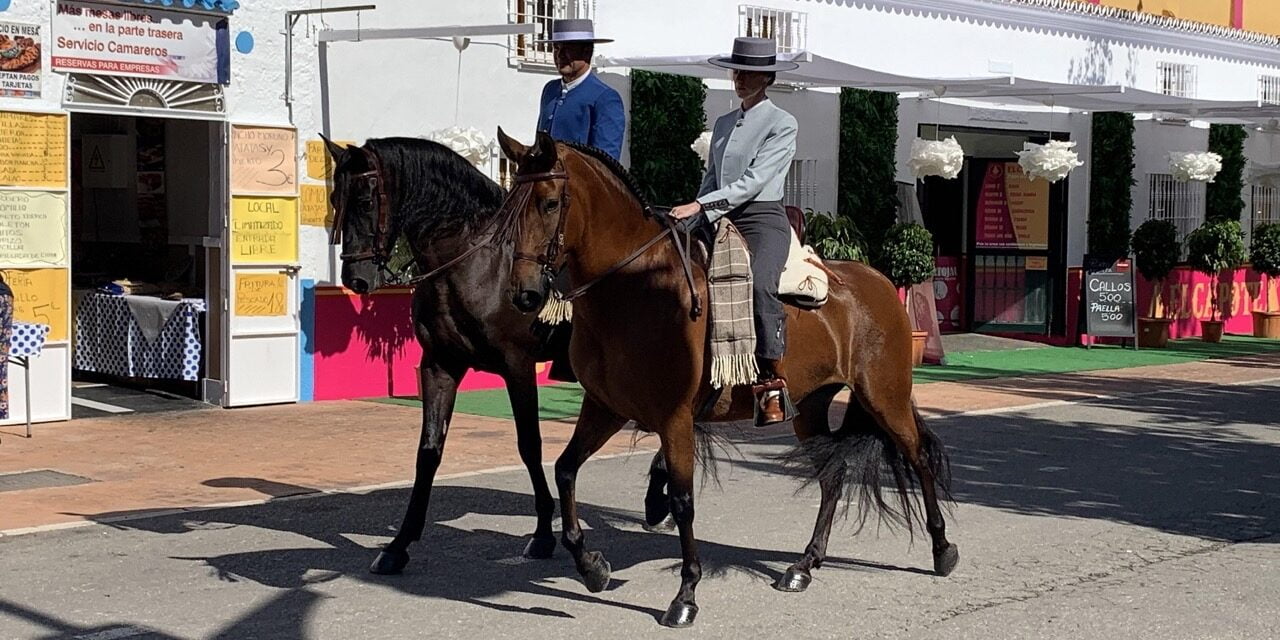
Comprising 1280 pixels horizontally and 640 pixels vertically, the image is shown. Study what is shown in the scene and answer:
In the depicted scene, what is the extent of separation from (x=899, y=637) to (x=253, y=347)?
29.5ft

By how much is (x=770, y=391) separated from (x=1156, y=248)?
55.8 ft

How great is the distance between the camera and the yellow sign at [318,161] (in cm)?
1478

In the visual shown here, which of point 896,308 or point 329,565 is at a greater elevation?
point 896,308

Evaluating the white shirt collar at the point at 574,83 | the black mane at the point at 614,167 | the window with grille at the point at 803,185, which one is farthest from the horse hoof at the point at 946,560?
the window with grille at the point at 803,185

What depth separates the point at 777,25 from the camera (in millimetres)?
19578

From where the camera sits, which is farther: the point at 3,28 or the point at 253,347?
the point at 253,347

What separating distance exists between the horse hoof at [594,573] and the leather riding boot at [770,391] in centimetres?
100

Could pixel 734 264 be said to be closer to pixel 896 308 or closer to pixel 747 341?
pixel 747 341

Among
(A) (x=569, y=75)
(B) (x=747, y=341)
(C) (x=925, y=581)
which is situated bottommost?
(C) (x=925, y=581)

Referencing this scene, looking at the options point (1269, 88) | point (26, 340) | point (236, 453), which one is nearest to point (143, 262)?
point (26, 340)

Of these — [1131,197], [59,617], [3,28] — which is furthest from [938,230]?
[59,617]

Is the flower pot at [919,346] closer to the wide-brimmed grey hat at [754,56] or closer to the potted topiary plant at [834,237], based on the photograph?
the potted topiary plant at [834,237]

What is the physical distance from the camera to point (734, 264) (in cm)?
720

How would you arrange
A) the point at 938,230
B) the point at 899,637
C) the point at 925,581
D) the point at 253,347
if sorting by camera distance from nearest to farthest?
the point at 899,637, the point at 925,581, the point at 253,347, the point at 938,230
